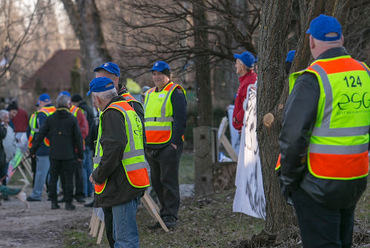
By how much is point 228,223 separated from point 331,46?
4.78 meters

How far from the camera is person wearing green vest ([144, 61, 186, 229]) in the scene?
8766 millimetres

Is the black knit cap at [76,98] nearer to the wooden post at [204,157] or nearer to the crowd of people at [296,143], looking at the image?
the wooden post at [204,157]

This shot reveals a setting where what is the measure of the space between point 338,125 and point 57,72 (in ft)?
174

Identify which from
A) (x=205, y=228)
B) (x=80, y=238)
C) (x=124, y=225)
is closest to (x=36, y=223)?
(x=80, y=238)

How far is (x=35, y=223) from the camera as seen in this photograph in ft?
34.3

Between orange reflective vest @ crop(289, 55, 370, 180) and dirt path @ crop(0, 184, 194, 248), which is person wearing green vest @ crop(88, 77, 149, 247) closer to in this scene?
orange reflective vest @ crop(289, 55, 370, 180)

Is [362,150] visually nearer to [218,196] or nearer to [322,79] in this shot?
[322,79]

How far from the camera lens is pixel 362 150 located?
168 inches

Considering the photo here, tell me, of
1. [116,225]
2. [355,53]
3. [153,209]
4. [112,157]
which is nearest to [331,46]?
[112,157]

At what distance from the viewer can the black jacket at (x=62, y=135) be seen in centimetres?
1180

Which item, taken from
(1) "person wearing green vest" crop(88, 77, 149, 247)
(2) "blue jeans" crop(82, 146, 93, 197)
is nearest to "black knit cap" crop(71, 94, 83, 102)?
(2) "blue jeans" crop(82, 146, 93, 197)

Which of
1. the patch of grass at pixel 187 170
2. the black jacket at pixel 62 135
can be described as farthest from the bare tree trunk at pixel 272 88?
the patch of grass at pixel 187 170

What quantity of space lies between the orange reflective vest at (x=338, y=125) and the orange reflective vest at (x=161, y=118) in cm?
467

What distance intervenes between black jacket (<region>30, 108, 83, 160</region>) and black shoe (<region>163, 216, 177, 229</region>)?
11.8 ft
